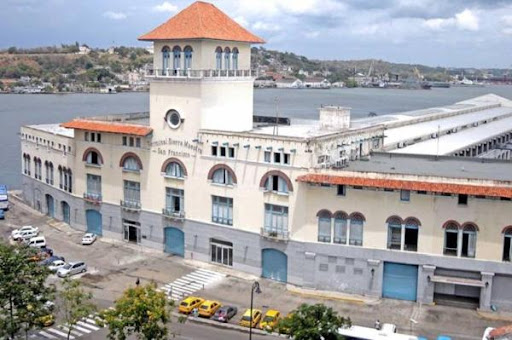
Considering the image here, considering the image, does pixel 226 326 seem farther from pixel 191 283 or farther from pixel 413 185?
pixel 413 185

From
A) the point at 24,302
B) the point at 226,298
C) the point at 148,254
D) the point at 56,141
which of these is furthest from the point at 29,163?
the point at 24,302

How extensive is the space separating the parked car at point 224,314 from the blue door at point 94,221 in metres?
23.7

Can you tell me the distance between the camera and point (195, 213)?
57969 mm

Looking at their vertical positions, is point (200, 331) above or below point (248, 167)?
below

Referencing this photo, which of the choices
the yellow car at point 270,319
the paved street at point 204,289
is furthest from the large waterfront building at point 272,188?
the yellow car at point 270,319

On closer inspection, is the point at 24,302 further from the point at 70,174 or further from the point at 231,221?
the point at 70,174

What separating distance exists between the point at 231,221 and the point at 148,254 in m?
9.64

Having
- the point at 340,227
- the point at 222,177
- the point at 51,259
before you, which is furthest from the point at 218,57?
the point at 51,259

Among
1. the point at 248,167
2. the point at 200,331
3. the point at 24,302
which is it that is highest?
the point at 248,167

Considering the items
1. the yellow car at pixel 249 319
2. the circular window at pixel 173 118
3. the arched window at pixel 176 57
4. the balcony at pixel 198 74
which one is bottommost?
the yellow car at pixel 249 319

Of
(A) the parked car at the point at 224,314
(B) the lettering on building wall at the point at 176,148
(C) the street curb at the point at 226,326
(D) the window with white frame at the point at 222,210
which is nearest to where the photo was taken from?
(C) the street curb at the point at 226,326

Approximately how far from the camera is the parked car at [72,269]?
5378 cm

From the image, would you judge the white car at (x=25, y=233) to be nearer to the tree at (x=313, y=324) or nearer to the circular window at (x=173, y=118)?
the circular window at (x=173, y=118)

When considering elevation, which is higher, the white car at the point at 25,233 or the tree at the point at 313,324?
the tree at the point at 313,324
